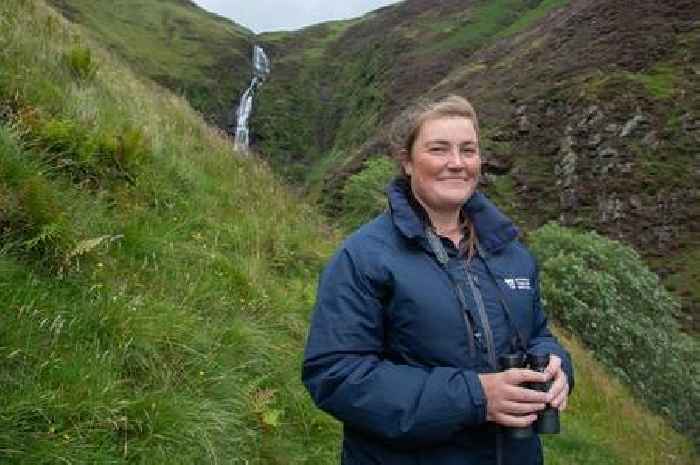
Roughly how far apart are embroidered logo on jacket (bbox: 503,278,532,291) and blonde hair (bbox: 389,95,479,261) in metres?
0.18

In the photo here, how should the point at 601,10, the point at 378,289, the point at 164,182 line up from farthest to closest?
the point at 601,10, the point at 164,182, the point at 378,289

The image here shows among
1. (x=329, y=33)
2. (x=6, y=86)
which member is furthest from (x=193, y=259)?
(x=329, y=33)

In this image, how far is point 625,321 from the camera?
18.5 m

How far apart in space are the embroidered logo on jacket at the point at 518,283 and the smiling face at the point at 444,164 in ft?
1.20

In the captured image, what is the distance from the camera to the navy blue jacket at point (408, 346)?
2.41 metres

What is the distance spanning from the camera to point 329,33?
420 feet

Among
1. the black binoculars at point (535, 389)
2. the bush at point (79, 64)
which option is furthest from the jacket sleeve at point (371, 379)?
the bush at point (79, 64)

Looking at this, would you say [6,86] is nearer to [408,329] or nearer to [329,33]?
[408,329]

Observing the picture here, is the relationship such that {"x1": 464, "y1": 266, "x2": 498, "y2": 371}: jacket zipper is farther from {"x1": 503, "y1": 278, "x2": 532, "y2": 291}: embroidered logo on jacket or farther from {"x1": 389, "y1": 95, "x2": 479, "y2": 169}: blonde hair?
{"x1": 389, "y1": 95, "x2": 479, "y2": 169}: blonde hair

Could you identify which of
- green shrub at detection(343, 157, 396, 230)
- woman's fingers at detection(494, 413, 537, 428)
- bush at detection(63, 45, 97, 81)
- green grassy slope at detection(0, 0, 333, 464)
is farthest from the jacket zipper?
green shrub at detection(343, 157, 396, 230)

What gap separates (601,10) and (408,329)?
4952 cm

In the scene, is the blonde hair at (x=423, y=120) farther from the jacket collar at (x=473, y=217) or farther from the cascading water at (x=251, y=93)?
the cascading water at (x=251, y=93)

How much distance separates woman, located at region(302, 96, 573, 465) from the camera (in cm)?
242

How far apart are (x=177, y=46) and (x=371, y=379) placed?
353 feet
